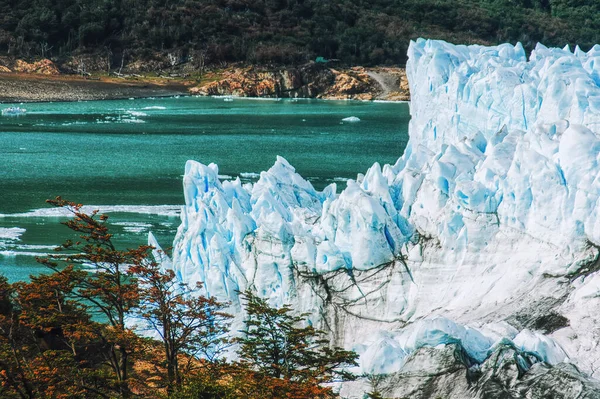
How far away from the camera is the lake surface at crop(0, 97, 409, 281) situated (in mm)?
28203

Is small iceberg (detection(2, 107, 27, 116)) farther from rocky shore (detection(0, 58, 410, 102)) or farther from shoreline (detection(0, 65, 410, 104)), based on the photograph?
rocky shore (detection(0, 58, 410, 102))

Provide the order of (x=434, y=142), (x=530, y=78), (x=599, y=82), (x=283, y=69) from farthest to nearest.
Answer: (x=283, y=69)
(x=434, y=142)
(x=530, y=78)
(x=599, y=82)

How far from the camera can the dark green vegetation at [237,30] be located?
4638 inches

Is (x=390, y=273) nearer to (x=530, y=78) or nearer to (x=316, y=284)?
(x=316, y=284)

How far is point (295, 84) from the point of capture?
109m

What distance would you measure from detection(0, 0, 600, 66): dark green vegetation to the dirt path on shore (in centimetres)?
1208

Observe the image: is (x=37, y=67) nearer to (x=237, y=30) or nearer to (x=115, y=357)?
(x=237, y=30)

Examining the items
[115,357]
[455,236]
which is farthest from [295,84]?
[115,357]

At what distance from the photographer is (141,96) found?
101938 mm

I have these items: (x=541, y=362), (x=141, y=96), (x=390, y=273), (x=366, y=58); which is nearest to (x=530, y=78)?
(x=390, y=273)

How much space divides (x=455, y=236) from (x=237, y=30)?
112 m

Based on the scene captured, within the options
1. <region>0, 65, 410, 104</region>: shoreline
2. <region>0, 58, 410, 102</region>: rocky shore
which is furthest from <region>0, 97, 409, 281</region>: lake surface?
<region>0, 58, 410, 102</region>: rocky shore

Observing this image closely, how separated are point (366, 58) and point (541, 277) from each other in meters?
111

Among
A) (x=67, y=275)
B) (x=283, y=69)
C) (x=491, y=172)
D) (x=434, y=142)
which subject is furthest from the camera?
(x=283, y=69)
